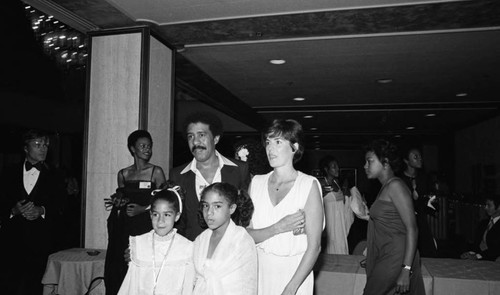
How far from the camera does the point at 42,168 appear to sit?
3.96m

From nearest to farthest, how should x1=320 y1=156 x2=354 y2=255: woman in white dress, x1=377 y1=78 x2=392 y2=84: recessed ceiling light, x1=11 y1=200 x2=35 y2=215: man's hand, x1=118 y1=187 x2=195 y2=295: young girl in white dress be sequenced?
x1=118 y1=187 x2=195 y2=295: young girl in white dress < x1=11 y1=200 x2=35 y2=215: man's hand < x1=320 y1=156 x2=354 y2=255: woman in white dress < x1=377 y1=78 x2=392 y2=84: recessed ceiling light

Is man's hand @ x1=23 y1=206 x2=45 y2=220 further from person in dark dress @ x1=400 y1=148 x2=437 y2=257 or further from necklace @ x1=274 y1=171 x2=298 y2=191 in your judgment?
person in dark dress @ x1=400 y1=148 x2=437 y2=257

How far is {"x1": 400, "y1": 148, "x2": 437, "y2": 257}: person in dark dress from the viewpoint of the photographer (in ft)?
14.0

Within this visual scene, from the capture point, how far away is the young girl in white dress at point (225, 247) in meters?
2.15

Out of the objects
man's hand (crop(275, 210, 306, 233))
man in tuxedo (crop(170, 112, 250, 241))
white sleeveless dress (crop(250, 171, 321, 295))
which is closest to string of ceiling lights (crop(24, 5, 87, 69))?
man in tuxedo (crop(170, 112, 250, 241))

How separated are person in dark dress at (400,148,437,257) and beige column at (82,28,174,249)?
10.1 ft

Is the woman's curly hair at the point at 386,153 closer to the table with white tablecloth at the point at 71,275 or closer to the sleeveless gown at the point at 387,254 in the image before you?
the sleeveless gown at the point at 387,254

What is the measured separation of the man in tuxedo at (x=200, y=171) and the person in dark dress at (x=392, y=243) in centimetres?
95

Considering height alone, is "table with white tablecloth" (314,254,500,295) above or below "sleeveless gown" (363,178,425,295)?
below

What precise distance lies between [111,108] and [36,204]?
1477 millimetres

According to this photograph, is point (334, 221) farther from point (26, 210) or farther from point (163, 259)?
point (26, 210)

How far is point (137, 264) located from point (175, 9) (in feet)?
9.57

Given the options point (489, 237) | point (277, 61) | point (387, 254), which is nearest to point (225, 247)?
point (387, 254)

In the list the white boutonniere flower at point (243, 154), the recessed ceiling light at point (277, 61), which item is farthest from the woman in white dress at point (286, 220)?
the recessed ceiling light at point (277, 61)
